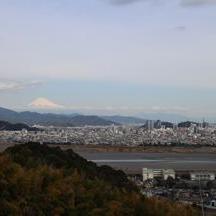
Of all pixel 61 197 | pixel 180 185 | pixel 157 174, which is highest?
pixel 61 197

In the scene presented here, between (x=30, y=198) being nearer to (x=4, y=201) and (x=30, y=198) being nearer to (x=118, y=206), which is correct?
(x=4, y=201)

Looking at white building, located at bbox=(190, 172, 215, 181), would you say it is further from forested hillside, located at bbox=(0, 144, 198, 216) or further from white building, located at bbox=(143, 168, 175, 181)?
forested hillside, located at bbox=(0, 144, 198, 216)

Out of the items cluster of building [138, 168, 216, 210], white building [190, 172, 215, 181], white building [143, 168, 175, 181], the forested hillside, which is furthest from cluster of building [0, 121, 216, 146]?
the forested hillside

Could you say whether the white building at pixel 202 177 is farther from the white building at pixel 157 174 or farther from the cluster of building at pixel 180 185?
the white building at pixel 157 174

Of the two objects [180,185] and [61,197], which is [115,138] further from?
[61,197]

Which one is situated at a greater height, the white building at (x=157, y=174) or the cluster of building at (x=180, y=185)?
the white building at (x=157, y=174)

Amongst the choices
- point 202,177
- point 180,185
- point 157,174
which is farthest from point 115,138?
point 180,185

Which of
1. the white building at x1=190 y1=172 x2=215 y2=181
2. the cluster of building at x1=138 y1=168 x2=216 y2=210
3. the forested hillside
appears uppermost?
the forested hillside

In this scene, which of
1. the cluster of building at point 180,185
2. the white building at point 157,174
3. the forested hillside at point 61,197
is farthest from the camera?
the white building at point 157,174

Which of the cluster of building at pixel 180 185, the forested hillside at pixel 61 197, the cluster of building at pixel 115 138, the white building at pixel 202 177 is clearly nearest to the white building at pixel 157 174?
the cluster of building at pixel 180 185

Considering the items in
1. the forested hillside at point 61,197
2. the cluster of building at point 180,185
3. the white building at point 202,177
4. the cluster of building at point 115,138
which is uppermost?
the cluster of building at point 115,138

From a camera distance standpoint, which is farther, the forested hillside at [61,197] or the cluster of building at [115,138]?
the cluster of building at [115,138]
